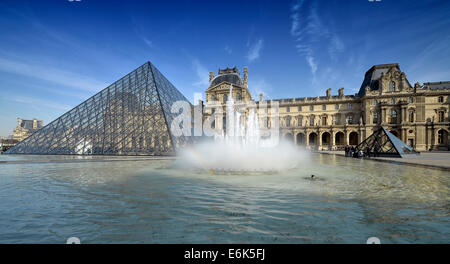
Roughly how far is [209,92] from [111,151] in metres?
27.7

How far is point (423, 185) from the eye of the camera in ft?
19.8

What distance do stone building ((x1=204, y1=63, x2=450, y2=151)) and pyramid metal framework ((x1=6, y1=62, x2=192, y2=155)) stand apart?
21.9 metres

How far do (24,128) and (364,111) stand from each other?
11230cm

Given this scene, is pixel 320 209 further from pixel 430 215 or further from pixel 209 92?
pixel 209 92

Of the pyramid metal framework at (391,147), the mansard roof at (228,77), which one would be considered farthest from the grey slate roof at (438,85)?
the mansard roof at (228,77)

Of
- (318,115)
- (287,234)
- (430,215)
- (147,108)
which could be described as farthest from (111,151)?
(318,115)

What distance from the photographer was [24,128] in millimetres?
75188

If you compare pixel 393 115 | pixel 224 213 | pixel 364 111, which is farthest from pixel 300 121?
pixel 224 213

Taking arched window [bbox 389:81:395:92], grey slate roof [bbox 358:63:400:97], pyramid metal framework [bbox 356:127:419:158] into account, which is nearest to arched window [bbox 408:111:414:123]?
arched window [bbox 389:81:395:92]

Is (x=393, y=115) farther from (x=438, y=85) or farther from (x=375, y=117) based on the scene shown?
(x=438, y=85)

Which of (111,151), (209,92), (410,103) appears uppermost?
(209,92)

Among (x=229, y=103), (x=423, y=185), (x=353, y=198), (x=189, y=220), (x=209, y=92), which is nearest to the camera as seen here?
(x=189, y=220)

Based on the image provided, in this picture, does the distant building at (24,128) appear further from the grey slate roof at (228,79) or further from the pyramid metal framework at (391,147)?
the pyramid metal framework at (391,147)

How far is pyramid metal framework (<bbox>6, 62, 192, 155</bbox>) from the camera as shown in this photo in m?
19.6
